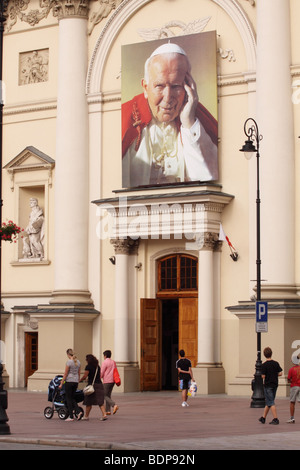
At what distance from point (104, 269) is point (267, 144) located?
814 centimetres

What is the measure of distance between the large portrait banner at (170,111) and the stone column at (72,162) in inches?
75.6

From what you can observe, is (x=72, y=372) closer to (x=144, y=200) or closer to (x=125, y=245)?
(x=144, y=200)

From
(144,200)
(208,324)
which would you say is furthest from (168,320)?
(144,200)

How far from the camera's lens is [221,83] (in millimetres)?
36875

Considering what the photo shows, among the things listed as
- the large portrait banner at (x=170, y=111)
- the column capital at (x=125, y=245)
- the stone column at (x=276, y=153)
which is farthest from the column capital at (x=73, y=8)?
the column capital at (x=125, y=245)

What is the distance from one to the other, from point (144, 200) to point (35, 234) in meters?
6.12

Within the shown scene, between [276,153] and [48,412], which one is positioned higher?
[276,153]

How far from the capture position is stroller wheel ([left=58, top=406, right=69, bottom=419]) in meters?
26.2

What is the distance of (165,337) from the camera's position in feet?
127

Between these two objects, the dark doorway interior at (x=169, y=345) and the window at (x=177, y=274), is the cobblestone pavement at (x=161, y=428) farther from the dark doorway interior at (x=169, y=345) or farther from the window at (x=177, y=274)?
the window at (x=177, y=274)

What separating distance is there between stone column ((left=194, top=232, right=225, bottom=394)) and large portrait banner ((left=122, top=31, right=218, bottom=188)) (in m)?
2.62

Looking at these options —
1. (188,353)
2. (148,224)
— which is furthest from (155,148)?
(188,353)

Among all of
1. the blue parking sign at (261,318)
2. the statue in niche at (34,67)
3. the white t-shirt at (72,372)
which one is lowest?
the white t-shirt at (72,372)

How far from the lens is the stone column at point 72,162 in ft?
129
